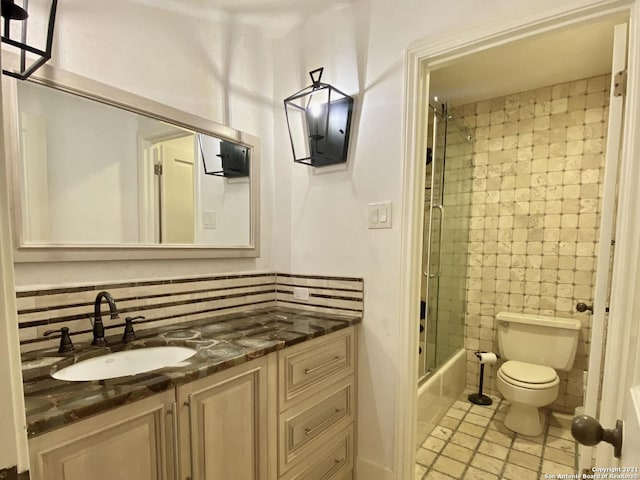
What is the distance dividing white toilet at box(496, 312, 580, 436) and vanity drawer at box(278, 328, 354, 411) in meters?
1.20

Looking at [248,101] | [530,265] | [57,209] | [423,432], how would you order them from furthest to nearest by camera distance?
1. [530,265]
2. [423,432]
3. [248,101]
4. [57,209]

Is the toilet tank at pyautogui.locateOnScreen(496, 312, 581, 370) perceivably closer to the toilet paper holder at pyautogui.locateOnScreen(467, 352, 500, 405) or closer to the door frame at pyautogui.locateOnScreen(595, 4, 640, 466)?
the toilet paper holder at pyautogui.locateOnScreen(467, 352, 500, 405)

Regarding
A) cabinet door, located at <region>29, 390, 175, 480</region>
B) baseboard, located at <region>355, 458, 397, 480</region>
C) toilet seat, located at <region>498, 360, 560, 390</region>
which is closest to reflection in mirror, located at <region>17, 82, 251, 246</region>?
cabinet door, located at <region>29, 390, 175, 480</region>

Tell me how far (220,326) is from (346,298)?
0.63 meters

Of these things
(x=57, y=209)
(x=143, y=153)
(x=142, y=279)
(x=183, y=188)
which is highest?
(x=143, y=153)

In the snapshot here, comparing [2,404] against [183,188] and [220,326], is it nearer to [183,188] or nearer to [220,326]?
[220,326]

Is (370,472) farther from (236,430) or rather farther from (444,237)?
(444,237)

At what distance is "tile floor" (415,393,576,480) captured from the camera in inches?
70.9

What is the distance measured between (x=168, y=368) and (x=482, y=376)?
94.5 inches

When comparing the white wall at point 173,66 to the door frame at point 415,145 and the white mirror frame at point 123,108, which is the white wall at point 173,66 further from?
the door frame at point 415,145

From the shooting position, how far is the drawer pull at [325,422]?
142 centimetres

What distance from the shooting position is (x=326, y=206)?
1799 mm

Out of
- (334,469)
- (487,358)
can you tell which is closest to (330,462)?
(334,469)

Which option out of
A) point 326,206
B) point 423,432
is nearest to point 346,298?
point 326,206
